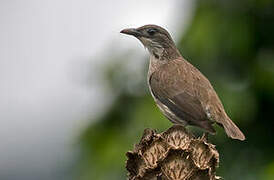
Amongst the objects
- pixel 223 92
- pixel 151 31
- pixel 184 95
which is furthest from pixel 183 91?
pixel 223 92

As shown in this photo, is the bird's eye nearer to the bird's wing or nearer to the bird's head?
the bird's head

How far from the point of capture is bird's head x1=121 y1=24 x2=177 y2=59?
35.3ft

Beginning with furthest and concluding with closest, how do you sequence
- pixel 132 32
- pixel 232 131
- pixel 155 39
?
pixel 155 39 → pixel 132 32 → pixel 232 131

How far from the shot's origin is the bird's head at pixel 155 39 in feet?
35.3

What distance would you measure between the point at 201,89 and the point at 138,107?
2340 mm

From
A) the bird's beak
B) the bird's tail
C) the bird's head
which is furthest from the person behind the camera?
the bird's head

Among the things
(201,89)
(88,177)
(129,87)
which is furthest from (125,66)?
(201,89)

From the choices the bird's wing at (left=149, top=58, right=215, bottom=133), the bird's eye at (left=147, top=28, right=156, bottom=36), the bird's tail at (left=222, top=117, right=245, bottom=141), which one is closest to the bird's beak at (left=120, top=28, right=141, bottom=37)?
the bird's eye at (left=147, top=28, right=156, bottom=36)

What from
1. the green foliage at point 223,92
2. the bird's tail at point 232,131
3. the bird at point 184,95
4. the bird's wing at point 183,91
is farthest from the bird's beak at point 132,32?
the bird's tail at point 232,131

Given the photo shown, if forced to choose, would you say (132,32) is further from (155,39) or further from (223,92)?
(223,92)

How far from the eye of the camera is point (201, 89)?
9742 mm

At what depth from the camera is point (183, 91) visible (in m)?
9.72

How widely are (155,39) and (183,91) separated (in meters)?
1.39

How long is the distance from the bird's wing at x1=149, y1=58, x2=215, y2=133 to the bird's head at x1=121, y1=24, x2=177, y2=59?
0.60 meters
